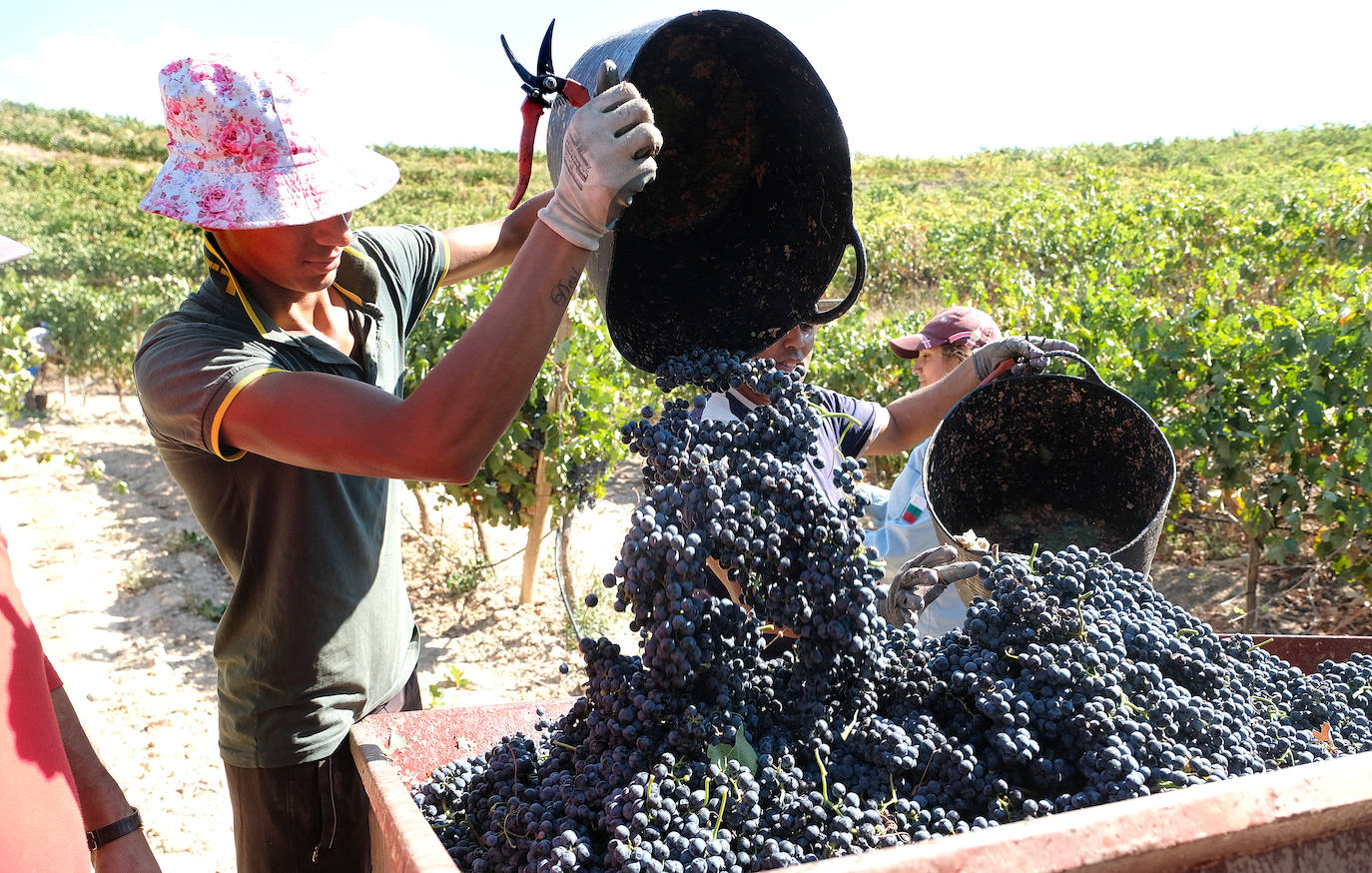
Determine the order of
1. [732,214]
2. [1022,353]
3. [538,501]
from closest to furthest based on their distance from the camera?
[732,214], [1022,353], [538,501]

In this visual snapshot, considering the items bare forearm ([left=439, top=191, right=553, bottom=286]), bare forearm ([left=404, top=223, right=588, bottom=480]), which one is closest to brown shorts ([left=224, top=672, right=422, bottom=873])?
bare forearm ([left=404, top=223, right=588, bottom=480])

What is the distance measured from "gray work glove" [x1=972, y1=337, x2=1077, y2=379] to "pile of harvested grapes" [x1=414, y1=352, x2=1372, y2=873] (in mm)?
723

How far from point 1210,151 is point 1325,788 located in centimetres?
5518

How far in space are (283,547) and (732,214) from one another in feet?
3.71

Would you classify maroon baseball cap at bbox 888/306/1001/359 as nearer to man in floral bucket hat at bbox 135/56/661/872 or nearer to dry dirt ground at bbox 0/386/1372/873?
man in floral bucket hat at bbox 135/56/661/872

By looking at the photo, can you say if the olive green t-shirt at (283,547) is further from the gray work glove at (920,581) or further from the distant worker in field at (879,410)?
the gray work glove at (920,581)

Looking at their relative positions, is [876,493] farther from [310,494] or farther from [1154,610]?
[310,494]

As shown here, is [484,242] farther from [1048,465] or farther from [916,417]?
[1048,465]

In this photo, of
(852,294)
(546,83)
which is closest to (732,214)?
(852,294)

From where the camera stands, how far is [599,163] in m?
1.29

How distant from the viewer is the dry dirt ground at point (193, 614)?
3.94m

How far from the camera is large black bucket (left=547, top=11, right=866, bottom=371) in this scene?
174 centimetres

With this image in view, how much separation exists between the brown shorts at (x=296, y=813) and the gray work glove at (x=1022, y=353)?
1.74 meters

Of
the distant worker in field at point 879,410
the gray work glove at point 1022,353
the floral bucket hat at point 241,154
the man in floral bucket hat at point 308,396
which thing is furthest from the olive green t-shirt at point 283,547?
the gray work glove at point 1022,353
